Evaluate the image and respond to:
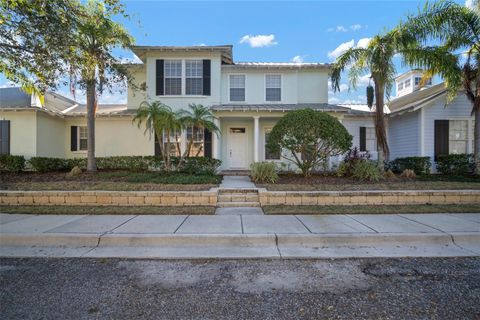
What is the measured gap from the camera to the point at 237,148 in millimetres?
14469

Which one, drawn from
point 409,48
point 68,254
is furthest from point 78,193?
point 409,48

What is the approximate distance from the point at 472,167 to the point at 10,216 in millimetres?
17152

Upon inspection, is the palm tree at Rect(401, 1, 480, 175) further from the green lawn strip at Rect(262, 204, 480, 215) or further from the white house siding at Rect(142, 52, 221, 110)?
the white house siding at Rect(142, 52, 221, 110)

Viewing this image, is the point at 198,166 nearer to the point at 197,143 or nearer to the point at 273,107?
the point at 197,143

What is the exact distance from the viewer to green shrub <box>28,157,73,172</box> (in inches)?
487

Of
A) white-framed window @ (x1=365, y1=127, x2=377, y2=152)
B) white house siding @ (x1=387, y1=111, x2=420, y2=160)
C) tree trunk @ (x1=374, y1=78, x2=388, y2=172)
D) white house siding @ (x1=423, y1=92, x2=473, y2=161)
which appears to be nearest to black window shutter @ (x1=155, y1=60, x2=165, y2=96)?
tree trunk @ (x1=374, y1=78, x2=388, y2=172)

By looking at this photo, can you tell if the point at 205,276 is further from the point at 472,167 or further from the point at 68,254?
the point at 472,167

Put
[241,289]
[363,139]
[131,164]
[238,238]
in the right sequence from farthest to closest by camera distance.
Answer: [363,139] → [131,164] → [238,238] → [241,289]

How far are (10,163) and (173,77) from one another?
8.67 metres

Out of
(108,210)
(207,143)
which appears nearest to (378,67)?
(207,143)

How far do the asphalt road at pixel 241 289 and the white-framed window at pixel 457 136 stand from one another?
1135 centimetres

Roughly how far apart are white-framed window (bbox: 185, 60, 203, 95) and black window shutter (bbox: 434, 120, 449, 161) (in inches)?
472

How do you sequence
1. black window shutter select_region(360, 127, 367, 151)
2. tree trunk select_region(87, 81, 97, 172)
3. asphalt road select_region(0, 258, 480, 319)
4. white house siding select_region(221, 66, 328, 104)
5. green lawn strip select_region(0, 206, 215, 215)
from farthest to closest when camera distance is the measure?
black window shutter select_region(360, 127, 367, 151)
white house siding select_region(221, 66, 328, 104)
tree trunk select_region(87, 81, 97, 172)
green lawn strip select_region(0, 206, 215, 215)
asphalt road select_region(0, 258, 480, 319)

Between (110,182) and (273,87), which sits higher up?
(273,87)
